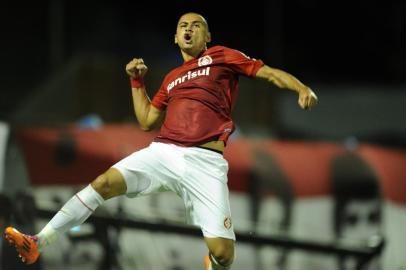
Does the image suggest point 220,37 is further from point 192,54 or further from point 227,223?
point 227,223

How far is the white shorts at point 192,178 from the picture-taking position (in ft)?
14.4

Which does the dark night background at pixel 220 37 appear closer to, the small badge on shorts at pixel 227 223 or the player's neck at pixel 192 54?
the player's neck at pixel 192 54

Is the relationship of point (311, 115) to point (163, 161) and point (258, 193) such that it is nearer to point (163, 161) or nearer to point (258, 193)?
point (258, 193)

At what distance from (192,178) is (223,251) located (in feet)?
1.39

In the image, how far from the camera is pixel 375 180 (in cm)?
746

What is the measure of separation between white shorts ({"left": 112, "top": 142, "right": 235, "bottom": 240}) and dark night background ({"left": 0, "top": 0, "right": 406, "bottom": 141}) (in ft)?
8.61

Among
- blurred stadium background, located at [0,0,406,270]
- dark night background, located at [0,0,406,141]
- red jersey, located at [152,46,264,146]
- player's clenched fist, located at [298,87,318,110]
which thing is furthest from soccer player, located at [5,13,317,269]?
dark night background, located at [0,0,406,141]

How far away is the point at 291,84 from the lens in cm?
421

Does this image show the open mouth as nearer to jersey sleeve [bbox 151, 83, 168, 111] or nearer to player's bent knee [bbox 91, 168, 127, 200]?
jersey sleeve [bbox 151, 83, 168, 111]

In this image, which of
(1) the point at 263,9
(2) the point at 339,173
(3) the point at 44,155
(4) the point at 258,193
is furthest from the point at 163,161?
(1) the point at 263,9

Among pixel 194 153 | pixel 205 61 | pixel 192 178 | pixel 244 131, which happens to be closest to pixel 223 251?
pixel 192 178

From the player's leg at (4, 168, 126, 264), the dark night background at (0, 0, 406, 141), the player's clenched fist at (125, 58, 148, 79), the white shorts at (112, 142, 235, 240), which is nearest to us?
the player's leg at (4, 168, 126, 264)

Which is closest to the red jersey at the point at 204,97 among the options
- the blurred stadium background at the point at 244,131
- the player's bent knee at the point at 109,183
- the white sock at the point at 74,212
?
the player's bent knee at the point at 109,183

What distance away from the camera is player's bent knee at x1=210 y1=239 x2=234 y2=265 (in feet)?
14.5
